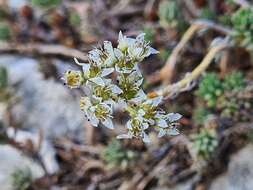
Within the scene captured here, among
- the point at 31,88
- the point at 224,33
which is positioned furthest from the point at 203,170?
the point at 31,88

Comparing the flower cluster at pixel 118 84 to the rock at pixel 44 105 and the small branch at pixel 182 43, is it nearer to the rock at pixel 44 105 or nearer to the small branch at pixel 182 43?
the small branch at pixel 182 43

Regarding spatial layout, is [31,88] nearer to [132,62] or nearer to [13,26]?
[13,26]

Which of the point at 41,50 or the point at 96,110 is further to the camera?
the point at 41,50

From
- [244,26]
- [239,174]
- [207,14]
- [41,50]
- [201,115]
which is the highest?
[41,50]

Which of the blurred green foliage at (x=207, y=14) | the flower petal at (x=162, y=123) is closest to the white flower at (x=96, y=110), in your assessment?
the flower petal at (x=162, y=123)

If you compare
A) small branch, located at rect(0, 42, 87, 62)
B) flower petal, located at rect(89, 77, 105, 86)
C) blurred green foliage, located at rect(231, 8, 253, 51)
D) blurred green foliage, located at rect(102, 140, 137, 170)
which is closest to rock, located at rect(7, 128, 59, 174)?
blurred green foliage, located at rect(102, 140, 137, 170)

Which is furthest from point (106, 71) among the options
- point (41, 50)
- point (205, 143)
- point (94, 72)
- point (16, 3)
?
point (16, 3)

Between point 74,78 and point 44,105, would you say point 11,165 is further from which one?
point 74,78
